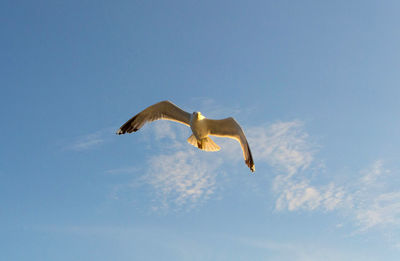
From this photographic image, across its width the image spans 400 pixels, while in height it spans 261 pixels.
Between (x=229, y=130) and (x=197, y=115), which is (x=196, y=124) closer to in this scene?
(x=197, y=115)

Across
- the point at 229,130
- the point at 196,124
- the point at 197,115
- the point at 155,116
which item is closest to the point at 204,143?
the point at 196,124

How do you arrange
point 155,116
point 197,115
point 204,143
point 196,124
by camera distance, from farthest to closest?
1. point 155,116
2. point 204,143
3. point 196,124
4. point 197,115

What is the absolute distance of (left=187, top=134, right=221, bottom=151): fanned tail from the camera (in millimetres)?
14828

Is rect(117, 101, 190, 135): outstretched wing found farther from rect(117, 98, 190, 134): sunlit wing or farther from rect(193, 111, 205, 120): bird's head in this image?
rect(193, 111, 205, 120): bird's head

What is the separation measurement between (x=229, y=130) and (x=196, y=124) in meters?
1.19

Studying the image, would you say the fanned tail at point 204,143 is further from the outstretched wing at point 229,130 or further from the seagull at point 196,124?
the outstretched wing at point 229,130

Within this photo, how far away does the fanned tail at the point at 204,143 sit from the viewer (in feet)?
48.6

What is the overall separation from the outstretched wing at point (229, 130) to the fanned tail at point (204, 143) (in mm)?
375

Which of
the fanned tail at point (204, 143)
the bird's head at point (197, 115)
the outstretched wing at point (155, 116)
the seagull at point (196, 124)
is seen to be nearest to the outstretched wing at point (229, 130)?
the seagull at point (196, 124)

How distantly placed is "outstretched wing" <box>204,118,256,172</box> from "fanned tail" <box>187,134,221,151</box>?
375mm

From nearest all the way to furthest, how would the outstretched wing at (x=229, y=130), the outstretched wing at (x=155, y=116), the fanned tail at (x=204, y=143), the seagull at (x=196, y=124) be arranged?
the outstretched wing at (x=229, y=130) → the seagull at (x=196, y=124) → the fanned tail at (x=204, y=143) → the outstretched wing at (x=155, y=116)

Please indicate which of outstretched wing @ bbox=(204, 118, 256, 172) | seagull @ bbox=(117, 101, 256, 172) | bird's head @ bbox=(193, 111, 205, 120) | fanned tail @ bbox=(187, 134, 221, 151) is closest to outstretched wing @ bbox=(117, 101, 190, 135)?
seagull @ bbox=(117, 101, 256, 172)

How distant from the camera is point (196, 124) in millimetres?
14211

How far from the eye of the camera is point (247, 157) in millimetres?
13094
